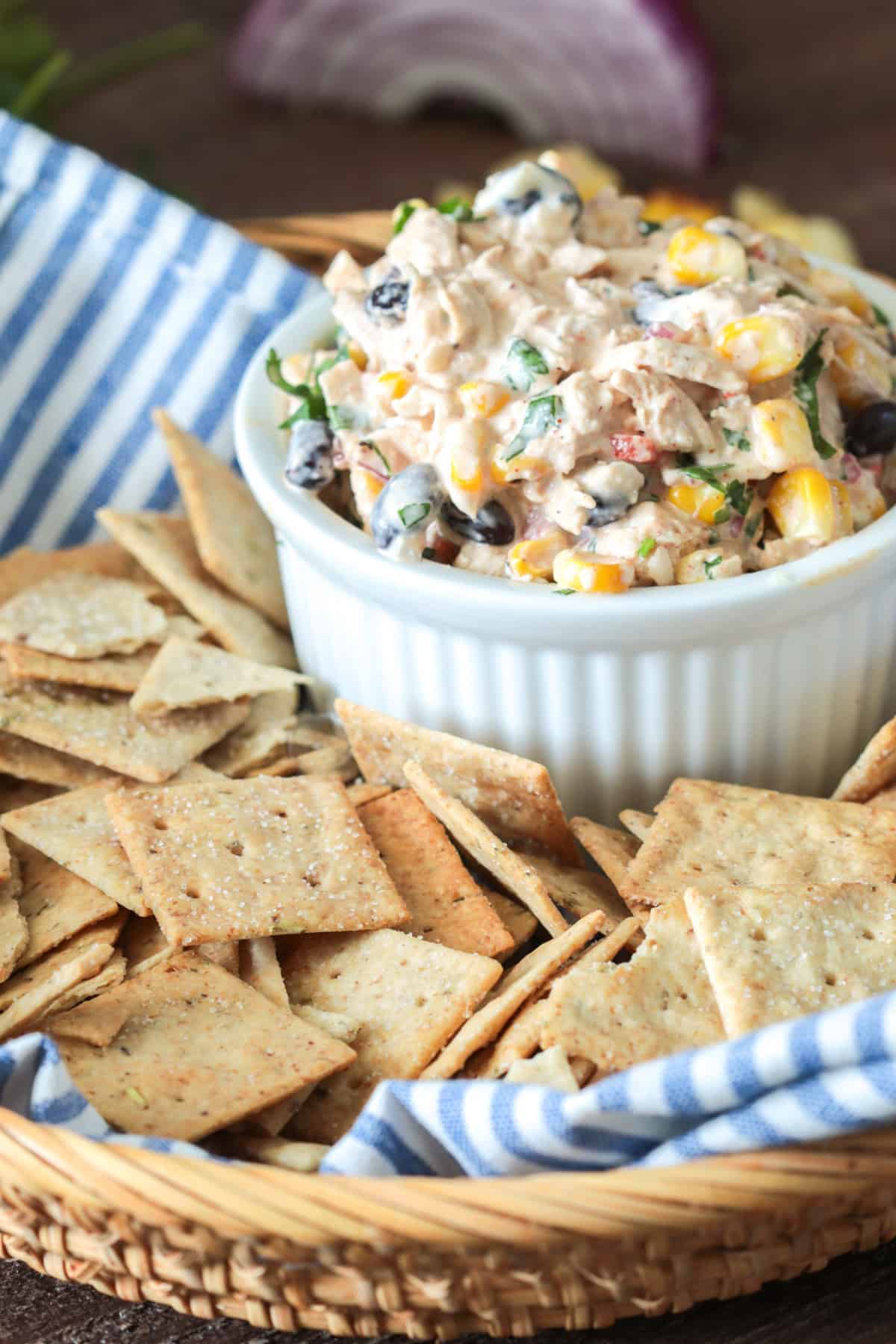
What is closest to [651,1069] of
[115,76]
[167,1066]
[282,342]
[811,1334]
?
[811,1334]

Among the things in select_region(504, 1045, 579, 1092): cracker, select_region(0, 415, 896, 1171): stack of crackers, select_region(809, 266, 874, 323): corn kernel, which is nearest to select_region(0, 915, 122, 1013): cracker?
select_region(0, 415, 896, 1171): stack of crackers

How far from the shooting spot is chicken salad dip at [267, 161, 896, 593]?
87.0 inches

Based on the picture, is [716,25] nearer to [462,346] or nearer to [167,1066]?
[462,346]

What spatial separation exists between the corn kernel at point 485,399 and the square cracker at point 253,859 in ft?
1.97

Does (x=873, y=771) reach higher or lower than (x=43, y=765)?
higher

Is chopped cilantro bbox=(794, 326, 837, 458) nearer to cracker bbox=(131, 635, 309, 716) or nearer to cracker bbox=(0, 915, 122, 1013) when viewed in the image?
cracker bbox=(131, 635, 309, 716)

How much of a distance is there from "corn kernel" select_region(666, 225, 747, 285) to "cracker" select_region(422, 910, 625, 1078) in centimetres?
97

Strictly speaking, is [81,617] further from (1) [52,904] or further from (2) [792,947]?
(2) [792,947]

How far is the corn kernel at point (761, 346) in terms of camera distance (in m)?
2.22

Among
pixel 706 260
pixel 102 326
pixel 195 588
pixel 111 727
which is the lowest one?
pixel 111 727

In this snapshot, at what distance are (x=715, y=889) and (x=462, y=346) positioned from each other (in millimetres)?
853

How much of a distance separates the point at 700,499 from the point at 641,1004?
0.70 metres

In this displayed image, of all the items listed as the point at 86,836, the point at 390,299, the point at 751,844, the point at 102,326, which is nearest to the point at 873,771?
the point at 751,844

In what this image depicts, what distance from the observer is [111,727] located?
2564 mm
